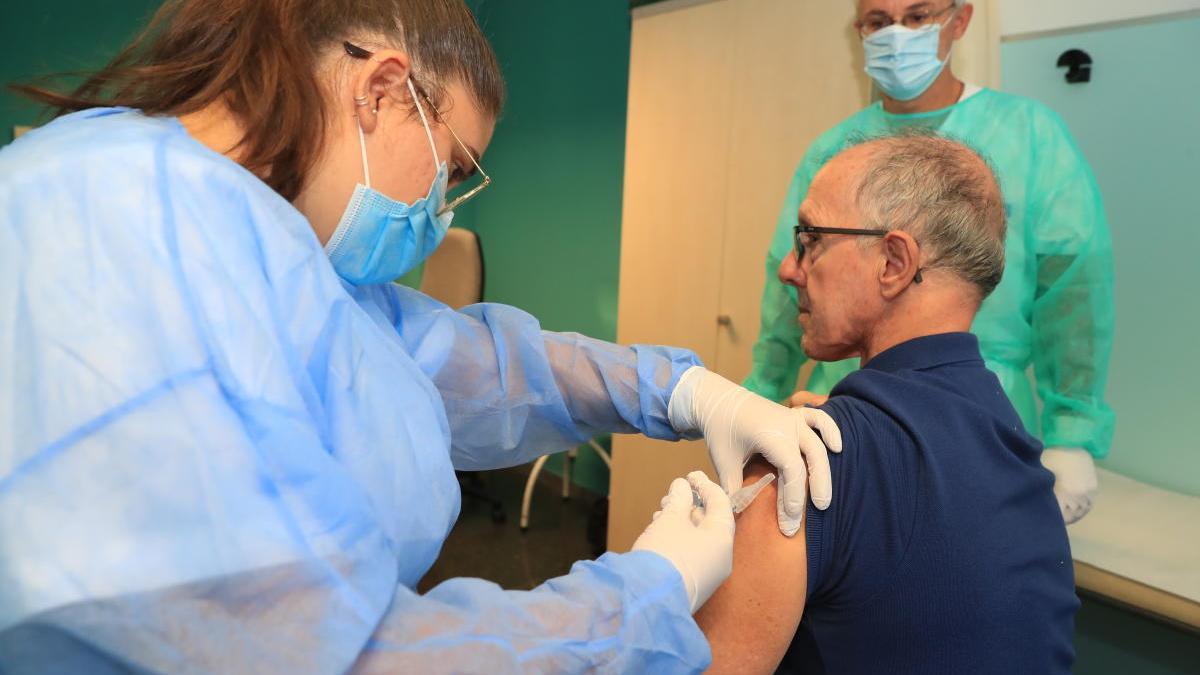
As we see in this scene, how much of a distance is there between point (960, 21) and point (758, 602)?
5.01ft

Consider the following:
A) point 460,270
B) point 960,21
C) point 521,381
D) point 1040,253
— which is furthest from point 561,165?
point 521,381

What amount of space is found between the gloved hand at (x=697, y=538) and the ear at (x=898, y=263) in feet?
1.39

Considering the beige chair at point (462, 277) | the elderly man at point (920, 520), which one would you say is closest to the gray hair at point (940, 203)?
the elderly man at point (920, 520)

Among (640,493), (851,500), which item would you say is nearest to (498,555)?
(640,493)

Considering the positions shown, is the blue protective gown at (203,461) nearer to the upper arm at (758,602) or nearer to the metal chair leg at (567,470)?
the upper arm at (758,602)

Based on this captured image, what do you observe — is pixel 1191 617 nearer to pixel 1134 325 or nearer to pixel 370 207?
pixel 1134 325

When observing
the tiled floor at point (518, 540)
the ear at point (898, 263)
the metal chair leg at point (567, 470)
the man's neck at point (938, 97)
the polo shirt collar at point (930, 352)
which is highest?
the man's neck at point (938, 97)

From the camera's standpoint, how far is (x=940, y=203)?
1139 millimetres

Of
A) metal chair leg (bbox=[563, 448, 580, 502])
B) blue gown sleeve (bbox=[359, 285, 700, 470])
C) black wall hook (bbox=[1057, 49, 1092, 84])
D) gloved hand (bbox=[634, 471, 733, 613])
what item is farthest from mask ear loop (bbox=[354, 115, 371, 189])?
metal chair leg (bbox=[563, 448, 580, 502])

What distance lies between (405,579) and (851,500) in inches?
22.0

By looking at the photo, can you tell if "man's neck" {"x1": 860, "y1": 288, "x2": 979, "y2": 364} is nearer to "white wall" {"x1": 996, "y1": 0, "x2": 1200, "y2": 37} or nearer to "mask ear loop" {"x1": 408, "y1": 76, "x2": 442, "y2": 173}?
"mask ear loop" {"x1": 408, "y1": 76, "x2": 442, "y2": 173}

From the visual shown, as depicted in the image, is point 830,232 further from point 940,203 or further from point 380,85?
point 380,85

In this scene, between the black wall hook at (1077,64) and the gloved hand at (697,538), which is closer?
the gloved hand at (697,538)

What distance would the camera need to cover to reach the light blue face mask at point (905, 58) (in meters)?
1.73
